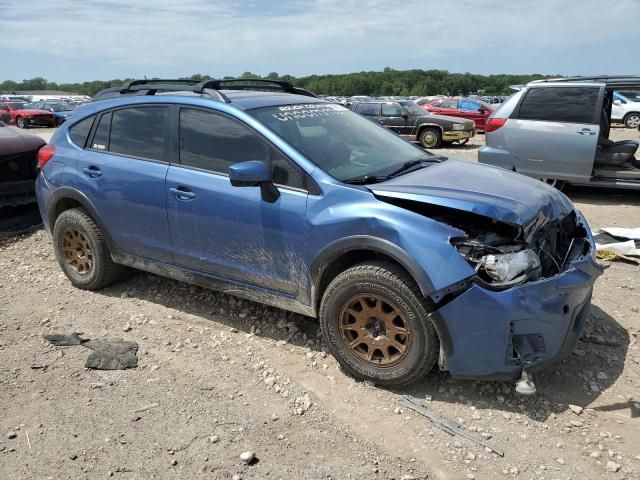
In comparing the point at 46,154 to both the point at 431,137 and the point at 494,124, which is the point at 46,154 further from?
the point at 431,137

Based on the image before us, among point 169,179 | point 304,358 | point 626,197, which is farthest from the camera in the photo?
point 626,197

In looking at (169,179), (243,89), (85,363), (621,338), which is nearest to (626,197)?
(621,338)

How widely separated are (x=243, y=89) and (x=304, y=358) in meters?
2.40

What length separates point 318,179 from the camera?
3.43 m

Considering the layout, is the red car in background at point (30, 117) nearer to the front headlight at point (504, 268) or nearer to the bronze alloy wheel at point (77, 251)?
the bronze alloy wheel at point (77, 251)

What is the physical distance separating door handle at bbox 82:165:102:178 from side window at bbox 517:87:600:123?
638 cm

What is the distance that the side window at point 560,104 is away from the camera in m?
8.03

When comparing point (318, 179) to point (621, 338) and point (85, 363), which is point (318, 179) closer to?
point (85, 363)

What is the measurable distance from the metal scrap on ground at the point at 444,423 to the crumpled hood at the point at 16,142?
5716mm

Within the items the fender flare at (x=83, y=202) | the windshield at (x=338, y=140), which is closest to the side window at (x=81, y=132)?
the fender flare at (x=83, y=202)

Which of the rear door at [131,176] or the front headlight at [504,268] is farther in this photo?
the rear door at [131,176]

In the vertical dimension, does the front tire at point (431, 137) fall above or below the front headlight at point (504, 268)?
below

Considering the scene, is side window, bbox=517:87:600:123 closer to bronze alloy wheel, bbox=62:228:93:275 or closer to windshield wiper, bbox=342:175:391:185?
windshield wiper, bbox=342:175:391:185

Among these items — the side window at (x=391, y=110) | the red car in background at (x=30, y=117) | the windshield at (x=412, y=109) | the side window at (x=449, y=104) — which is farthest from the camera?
the red car in background at (x=30, y=117)
